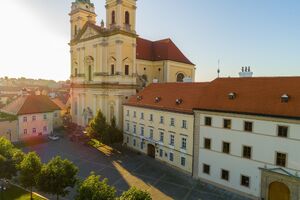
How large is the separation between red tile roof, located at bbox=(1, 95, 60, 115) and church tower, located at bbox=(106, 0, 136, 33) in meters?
20.8

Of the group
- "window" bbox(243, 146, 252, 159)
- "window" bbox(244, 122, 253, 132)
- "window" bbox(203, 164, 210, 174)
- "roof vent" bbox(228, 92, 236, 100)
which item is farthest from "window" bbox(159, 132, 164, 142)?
Result: "window" bbox(244, 122, 253, 132)

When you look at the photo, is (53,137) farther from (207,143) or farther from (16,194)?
(207,143)

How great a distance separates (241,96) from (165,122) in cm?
1104

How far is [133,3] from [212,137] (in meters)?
34.2

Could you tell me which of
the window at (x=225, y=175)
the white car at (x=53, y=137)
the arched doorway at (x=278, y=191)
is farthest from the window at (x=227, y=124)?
the white car at (x=53, y=137)

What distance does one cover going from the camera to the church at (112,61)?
150 ft

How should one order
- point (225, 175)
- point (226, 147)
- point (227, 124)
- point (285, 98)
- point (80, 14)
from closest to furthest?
point (285, 98) < point (227, 124) < point (226, 147) < point (225, 175) < point (80, 14)

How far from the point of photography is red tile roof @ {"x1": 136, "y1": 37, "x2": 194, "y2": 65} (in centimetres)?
5272

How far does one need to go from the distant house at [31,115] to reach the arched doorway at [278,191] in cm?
4065

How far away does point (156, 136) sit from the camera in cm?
3391

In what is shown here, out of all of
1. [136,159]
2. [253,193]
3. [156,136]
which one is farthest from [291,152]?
[136,159]

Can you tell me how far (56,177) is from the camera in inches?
771

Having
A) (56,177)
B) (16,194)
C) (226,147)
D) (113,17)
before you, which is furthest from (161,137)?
(113,17)

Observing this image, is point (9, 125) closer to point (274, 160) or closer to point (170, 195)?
point (170, 195)
